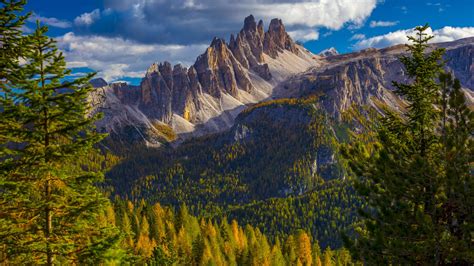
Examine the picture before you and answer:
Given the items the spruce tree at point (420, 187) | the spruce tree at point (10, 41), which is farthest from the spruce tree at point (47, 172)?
the spruce tree at point (420, 187)

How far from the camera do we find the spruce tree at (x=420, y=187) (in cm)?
1633

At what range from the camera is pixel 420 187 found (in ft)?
61.2

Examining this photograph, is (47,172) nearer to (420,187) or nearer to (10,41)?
(10,41)

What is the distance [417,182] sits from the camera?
17875 mm

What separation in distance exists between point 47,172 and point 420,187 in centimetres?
1510

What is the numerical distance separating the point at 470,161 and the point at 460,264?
4844 mm

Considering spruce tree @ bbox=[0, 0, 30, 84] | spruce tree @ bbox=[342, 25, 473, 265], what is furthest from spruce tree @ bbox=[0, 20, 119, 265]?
spruce tree @ bbox=[342, 25, 473, 265]

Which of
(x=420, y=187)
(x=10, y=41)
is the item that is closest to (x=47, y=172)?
(x=10, y=41)

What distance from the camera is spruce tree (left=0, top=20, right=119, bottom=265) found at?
1431 centimetres

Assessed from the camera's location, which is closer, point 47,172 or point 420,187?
point 47,172

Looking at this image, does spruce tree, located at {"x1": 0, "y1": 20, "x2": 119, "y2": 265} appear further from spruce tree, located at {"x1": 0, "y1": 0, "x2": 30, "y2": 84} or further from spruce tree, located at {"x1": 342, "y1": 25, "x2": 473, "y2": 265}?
spruce tree, located at {"x1": 342, "y1": 25, "x2": 473, "y2": 265}

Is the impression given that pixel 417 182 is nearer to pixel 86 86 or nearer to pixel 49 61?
pixel 86 86

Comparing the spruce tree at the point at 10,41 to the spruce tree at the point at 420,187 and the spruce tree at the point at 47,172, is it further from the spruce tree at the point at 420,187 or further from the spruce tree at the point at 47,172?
the spruce tree at the point at 420,187

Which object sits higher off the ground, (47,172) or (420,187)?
(47,172)
